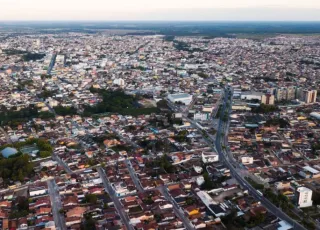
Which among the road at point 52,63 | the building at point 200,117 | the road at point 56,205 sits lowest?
the road at point 56,205

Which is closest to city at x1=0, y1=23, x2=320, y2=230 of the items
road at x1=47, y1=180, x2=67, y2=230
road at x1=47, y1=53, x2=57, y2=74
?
road at x1=47, y1=180, x2=67, y2=230

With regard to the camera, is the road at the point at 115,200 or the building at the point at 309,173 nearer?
the road at the point at 115,200

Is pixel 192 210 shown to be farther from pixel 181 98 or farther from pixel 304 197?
pixel 181 98

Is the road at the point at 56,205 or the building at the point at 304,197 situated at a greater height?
the building at the point at 304,197

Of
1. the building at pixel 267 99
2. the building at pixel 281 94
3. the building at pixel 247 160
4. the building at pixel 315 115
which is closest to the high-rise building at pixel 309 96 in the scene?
the building at pixel 281 94

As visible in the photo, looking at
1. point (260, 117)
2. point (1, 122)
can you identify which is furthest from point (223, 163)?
point (1, 122)

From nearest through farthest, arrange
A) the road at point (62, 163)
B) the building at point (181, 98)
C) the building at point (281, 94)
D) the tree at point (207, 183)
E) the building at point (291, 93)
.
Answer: the tree at point (207, 183) < the road at point (62, 163) < the building at point (181, 98) < the building at point (281, 94) < the building at point (291, 93)

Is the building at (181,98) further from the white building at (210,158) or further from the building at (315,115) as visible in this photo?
the white building at (210,158)
